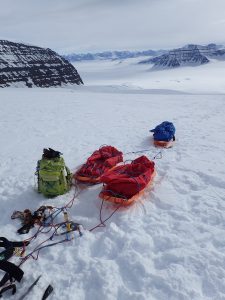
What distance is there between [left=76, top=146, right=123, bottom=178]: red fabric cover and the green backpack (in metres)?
0.67

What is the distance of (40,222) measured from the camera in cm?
640

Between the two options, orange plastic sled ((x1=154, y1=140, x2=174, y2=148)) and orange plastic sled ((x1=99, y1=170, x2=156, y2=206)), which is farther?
orange plastic sled ((x1=154, y1=140, x2=174, y2=148))

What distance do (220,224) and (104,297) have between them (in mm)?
2706

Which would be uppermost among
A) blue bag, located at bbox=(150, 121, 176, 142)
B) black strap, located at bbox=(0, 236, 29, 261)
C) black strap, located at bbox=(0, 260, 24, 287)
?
black strap, located at bbox=(0, 260, 24, 287)

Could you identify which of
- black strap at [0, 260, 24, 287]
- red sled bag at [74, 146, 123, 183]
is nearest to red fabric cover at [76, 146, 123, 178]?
red sled bag at [74, 146, 123, 183]

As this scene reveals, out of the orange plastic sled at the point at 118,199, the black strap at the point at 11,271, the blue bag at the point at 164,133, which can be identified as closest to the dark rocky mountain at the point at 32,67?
the blue bag at the point at 164,133

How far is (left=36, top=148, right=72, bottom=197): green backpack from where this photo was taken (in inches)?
285

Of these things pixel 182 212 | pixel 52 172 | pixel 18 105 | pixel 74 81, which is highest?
pixel 52 172

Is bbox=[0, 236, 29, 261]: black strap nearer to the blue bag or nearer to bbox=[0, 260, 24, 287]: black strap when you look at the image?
bbox=[0, 260, 24, 287]: black strap

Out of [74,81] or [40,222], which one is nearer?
[40,222]

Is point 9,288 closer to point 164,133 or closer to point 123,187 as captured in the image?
point 123,187

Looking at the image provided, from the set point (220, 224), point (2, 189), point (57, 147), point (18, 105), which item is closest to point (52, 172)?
point (2, 189)

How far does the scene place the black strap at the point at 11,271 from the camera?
4.87 m

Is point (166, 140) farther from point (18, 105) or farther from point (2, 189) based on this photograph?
point (18, 105)
